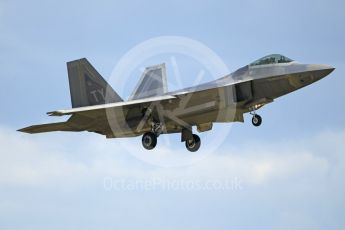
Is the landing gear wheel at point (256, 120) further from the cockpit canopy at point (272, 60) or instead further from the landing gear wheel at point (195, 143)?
the landing gear wheel at point (195, 143)

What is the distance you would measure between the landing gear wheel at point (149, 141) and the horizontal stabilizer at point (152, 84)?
101 inches

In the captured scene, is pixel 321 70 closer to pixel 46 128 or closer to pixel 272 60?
pixel 272 60

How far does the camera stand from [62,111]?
28.3 m

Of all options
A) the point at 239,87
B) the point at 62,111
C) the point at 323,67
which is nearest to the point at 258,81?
the point at 239,87

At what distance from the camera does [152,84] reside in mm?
33344

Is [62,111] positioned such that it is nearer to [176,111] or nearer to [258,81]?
[176,111]

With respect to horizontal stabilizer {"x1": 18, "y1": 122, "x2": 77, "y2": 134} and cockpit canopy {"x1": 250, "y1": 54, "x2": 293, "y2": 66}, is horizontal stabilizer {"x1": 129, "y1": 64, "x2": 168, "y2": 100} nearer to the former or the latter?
horizontal stabilizer {"x1": 18, "y1": 122, "x2": 77, "y2": 134}

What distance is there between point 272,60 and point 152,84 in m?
6.40

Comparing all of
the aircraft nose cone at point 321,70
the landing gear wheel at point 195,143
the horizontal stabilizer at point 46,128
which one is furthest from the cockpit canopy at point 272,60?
the horizontal stabilizer at point 46,128

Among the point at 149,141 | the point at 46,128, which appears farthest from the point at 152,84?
the point at 46,128

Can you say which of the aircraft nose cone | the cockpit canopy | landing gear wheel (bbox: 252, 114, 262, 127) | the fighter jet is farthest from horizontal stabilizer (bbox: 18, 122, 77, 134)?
the aircraft nose cone

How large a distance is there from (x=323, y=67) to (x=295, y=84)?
1473mm

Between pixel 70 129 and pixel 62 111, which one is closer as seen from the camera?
pixel 62 111

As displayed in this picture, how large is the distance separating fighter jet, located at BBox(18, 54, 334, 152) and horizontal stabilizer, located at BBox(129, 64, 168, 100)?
5 cm
